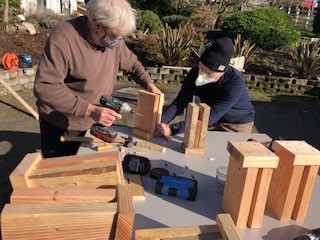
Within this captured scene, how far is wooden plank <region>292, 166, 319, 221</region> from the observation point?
1589mm

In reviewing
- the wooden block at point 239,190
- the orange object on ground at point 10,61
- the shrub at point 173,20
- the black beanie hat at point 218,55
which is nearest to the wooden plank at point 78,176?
the wooden block at point 239,190

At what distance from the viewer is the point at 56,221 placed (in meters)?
1.12

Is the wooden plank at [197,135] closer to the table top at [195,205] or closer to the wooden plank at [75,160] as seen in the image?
the table top at [195,205]

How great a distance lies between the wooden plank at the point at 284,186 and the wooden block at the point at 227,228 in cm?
55

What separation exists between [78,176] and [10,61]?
5.99 metres

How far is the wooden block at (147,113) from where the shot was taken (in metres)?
2.54

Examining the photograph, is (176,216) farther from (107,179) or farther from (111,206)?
(111,206)

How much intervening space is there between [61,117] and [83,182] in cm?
110

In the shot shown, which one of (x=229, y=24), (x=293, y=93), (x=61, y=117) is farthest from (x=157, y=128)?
(x=229, y=24)

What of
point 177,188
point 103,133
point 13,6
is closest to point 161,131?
point 103,133

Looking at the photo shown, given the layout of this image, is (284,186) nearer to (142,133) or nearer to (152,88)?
(142,133)

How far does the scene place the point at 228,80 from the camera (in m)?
2.82

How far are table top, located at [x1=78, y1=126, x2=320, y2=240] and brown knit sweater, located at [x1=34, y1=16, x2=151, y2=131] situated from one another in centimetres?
33

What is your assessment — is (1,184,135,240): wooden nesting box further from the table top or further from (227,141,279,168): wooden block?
(227,141,279,168): wooden block
